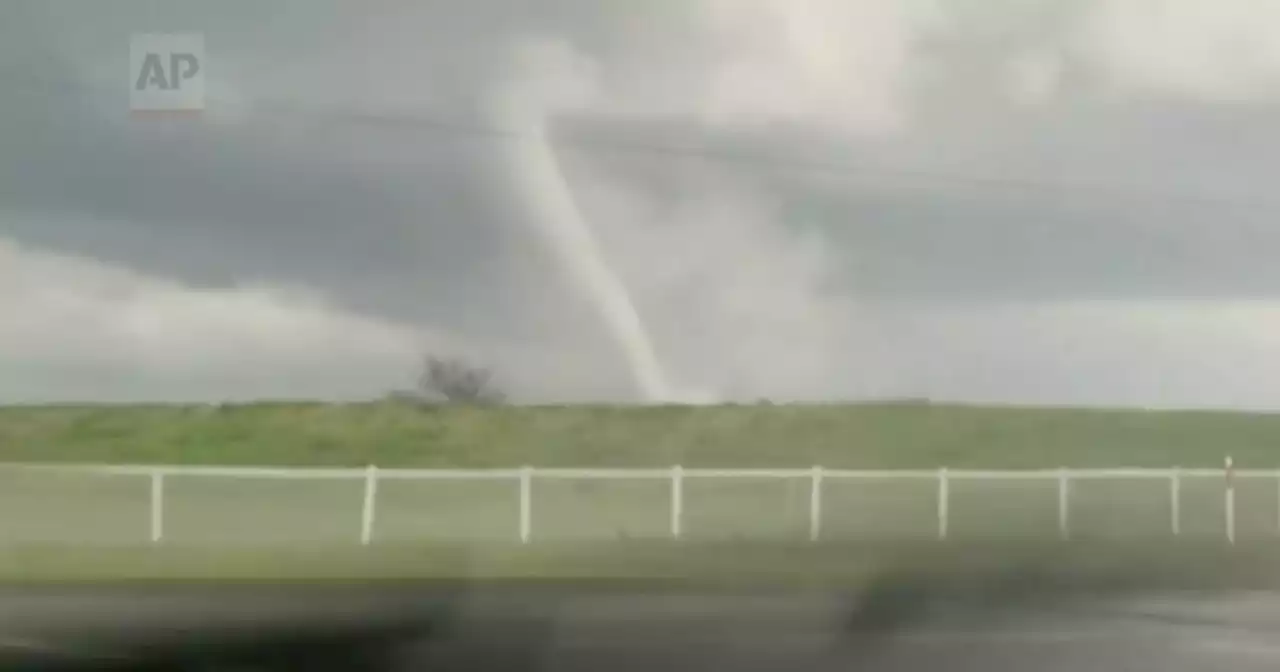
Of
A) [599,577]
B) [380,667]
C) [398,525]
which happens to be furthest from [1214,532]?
[380,667]

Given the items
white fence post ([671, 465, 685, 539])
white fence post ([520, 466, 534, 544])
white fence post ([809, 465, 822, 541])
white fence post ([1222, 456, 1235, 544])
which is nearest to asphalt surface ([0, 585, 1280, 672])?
white fence post ([520, 466, 534, 544])

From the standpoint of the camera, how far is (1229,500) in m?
19.2

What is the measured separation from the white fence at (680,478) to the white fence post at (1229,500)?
0.05 feet

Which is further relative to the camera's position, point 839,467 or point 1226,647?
point 839,467

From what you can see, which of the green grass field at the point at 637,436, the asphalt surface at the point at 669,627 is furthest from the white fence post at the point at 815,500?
the asphalt surface at the point at 669,627

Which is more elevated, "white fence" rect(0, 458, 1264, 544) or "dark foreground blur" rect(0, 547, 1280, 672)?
"white fence" rect(0, 458, 1264, 544)

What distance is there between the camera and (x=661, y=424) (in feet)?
57.7

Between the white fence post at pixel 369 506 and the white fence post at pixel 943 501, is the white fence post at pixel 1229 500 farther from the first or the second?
the white fence post at pixel 369 506

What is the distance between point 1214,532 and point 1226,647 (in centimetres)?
877

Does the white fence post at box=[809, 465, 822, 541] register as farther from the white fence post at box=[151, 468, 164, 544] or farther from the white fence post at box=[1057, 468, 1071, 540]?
the white fence post at box=[151, 468, 164, 544]

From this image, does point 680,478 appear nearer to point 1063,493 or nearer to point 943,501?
point 943,501

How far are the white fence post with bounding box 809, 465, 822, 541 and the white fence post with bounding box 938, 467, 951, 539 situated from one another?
1313mm

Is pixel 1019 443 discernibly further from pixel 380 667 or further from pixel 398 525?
pixel 380 667

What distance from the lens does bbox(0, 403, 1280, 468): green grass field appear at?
17.1m
